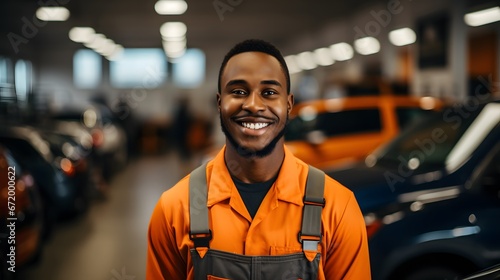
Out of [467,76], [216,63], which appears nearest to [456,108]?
[467,76]

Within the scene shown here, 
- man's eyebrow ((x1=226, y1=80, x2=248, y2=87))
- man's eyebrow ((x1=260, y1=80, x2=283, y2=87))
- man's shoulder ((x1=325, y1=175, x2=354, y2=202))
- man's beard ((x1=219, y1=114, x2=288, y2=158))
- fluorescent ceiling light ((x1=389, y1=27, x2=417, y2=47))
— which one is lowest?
man's shoulder ((x1=325, y1=175, x2=354, y2=202))

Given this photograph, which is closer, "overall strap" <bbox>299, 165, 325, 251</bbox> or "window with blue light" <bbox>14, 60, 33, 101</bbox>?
"overall strap" <bbox>299, 165, 325, 251</bbox>

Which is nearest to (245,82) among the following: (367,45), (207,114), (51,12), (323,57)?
(51,12)

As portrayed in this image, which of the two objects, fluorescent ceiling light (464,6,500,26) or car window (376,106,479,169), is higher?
fluorescent ceiling light (464,6,500,26)

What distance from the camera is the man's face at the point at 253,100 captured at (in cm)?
201

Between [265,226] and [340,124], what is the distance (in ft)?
19.4

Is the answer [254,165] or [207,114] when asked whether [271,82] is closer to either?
[254,165]

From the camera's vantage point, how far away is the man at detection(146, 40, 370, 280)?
2.02 m

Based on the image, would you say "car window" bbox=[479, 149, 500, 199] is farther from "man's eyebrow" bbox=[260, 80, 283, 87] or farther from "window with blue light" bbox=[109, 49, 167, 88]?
"window with blue light" bbox=[109, 49, 167, 88]

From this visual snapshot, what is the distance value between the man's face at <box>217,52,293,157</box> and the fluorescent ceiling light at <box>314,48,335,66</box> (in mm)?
→ 24217

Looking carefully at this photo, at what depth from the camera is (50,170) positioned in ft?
25.0

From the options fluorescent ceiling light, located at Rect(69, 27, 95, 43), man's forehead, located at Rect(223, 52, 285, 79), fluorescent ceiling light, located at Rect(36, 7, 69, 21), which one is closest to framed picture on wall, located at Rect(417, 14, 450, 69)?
fluorescent ceiling light, located at Rect(36, 7, 69, 21)

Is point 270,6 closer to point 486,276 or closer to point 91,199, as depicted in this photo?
point 91,199

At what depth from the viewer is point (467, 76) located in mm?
13383
